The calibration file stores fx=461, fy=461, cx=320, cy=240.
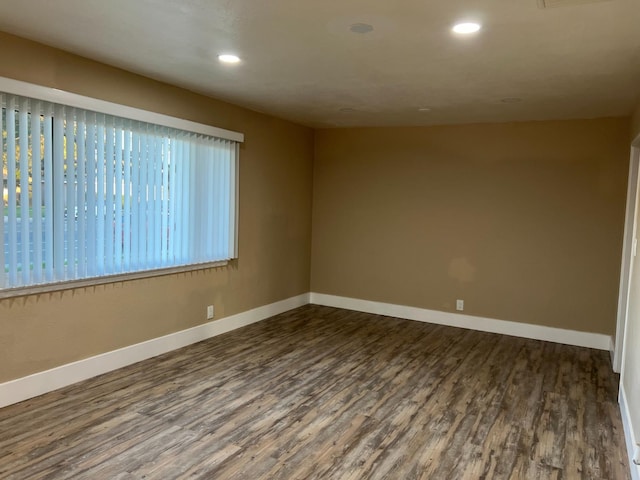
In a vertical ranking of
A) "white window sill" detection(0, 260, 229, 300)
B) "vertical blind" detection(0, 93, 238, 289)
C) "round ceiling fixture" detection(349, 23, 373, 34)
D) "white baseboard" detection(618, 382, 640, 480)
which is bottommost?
"white baseboard" detection(618, 382, 640, 480)

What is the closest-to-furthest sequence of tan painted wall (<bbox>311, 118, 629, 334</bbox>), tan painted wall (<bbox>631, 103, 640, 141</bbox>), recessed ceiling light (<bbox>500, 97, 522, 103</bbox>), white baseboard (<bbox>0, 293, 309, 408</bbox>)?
white baseboard (<bbox>0, 293, 309, 408</bbox>)
tan painted wall (<bbox>631, 103, 640, 141</bbox>)
recessed ceiling light (<bbox>500, 97, 522, 103</bbox>)
tan painted wall (<bbox>311, 118, 629, 334</bbox>)

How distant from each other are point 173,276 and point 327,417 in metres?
2.02

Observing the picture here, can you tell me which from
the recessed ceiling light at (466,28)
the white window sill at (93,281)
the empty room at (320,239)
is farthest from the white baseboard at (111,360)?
the recessed ceiling light at (466,28)

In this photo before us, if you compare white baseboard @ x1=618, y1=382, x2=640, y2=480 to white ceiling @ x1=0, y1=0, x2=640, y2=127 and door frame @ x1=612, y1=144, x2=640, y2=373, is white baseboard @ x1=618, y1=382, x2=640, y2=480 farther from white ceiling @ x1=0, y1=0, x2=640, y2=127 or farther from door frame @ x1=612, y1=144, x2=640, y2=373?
white ceiling @ x1=0, y1=0, x2=640, y2=127

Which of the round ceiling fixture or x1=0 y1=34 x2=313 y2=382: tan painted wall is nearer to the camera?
the round ceiling fixture

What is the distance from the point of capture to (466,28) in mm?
2490

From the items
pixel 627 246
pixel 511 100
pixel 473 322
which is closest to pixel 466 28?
pixel 511 100

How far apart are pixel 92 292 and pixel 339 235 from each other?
3.45 m

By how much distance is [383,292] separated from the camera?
6.06 m

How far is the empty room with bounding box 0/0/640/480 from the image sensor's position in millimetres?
2588

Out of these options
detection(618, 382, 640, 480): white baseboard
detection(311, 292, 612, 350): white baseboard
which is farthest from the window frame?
detection(618, 382, 640, 480): white baseboard

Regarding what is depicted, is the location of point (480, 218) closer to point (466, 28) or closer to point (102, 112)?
point (466, 28)

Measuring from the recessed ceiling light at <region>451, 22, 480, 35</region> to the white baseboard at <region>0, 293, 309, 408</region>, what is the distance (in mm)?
3393

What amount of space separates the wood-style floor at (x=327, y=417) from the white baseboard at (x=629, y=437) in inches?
2.7
